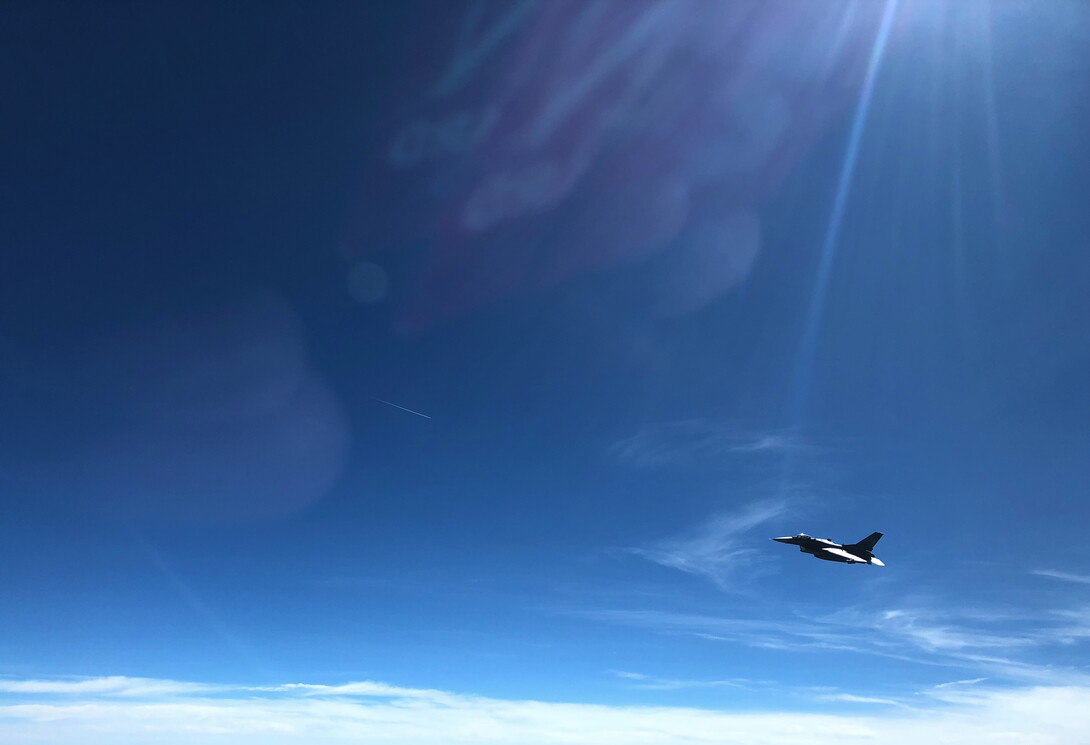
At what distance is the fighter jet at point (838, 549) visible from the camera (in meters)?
131

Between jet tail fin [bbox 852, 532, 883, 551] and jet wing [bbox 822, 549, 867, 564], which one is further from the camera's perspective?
jet tail fin [bbox 852, 532, 883, 551]

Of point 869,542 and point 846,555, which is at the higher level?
point 869,542

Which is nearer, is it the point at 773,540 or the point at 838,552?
the point at 838,552

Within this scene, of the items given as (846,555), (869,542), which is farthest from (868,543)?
(846,555)

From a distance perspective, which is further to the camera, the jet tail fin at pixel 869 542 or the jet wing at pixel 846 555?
the jet tail fin at pixel 869 542

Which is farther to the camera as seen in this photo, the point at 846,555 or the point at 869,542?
the point at 869,542

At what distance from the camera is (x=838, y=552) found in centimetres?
13150

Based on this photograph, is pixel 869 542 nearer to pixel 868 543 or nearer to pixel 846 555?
pixel 868 543

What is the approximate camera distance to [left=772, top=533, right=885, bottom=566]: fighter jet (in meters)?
131

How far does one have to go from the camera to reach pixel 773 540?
142 m

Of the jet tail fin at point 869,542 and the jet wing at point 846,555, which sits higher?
the jet tail fin at point 869,542

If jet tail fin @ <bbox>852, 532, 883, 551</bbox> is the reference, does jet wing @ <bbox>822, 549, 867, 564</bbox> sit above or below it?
below

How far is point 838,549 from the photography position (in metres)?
134

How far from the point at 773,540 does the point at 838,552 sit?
14.9 m
